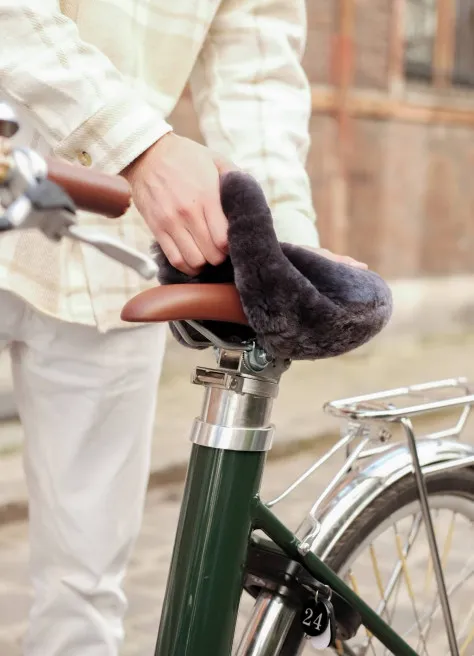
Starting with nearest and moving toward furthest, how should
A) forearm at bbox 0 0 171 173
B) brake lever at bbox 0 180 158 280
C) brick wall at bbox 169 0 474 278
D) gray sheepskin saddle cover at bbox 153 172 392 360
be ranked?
brake lever at bbox 0 180 158 280, gray sheepskin saddle cover at bbox 153 172 392 360, forearm at bbox 0 0 171 173, brick wall at bbox 169 0 474 278

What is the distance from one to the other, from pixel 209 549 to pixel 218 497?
0.18ft

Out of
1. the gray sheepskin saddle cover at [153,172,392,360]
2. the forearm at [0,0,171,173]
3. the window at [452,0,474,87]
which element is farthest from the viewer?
the window at [452,0,474,87]

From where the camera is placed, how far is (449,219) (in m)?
9.41

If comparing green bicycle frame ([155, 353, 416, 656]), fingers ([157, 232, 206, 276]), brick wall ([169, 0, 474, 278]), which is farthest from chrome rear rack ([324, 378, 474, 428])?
brick wall ([169, 0, 474, 278])

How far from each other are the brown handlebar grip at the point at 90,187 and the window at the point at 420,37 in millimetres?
8653

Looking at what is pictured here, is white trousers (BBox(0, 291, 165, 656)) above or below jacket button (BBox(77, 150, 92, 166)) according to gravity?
below

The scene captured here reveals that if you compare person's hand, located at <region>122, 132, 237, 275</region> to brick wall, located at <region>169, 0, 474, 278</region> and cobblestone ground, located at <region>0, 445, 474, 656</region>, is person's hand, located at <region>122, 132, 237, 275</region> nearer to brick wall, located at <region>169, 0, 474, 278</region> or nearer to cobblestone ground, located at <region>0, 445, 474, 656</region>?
cobblestone ground, located at <region>0, 445, 474, 656</region>

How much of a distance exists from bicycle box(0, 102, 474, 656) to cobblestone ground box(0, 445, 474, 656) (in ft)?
1.46

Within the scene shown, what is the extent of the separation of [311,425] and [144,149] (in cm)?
344

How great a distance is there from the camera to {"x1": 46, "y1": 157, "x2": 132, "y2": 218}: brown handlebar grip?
2.23 ft

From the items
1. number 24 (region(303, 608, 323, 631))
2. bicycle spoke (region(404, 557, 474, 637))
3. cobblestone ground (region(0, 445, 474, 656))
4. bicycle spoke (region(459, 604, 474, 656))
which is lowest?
cobblestone ground (region(0, 445, 474, 656))

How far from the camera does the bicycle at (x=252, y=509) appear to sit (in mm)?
875

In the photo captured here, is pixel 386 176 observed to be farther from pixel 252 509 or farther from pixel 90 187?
pixel 90 187

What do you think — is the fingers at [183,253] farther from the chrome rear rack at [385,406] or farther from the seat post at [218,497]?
the chrome rear rack at [385,406]
